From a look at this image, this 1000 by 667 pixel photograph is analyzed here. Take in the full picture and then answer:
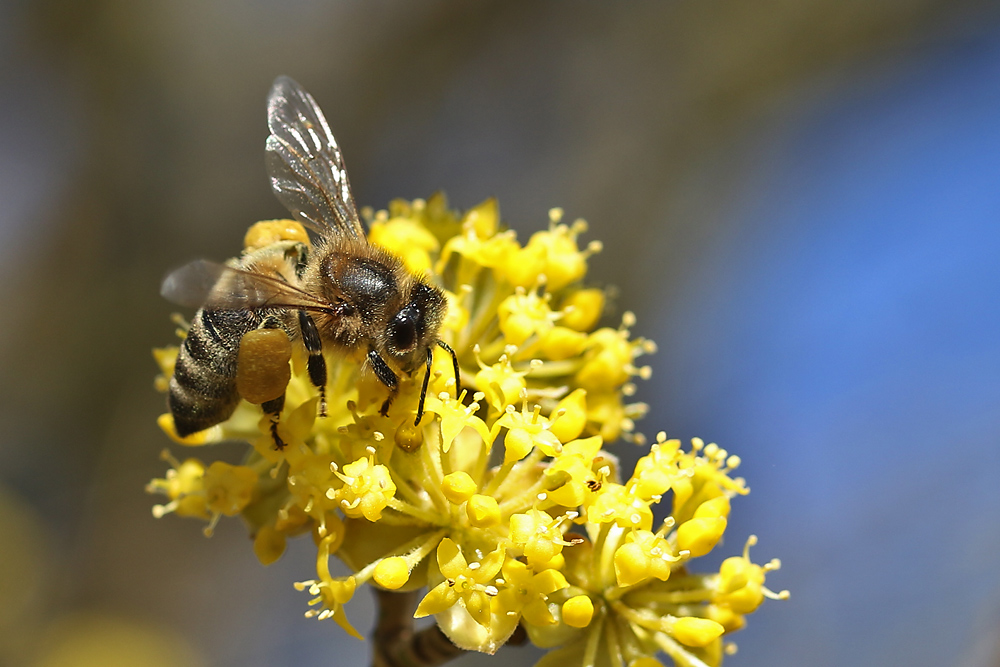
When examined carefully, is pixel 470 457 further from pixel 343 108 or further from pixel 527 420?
pixel 343 108

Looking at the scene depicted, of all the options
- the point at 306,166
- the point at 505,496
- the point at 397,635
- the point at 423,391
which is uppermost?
the point at 306,166

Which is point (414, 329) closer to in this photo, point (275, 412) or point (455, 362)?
point (455, 362)

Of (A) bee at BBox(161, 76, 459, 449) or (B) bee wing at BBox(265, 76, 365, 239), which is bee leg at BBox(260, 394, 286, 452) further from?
(B) bee wing at BBox(265, 76, 365, 239)

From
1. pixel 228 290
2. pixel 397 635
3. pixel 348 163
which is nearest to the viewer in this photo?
pixel 228 290

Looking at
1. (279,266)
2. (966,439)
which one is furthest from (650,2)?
(279,266)

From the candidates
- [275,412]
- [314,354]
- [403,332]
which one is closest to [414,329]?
[403,332]

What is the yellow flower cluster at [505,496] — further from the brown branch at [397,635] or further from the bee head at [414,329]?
the brown branch at [397,635]
